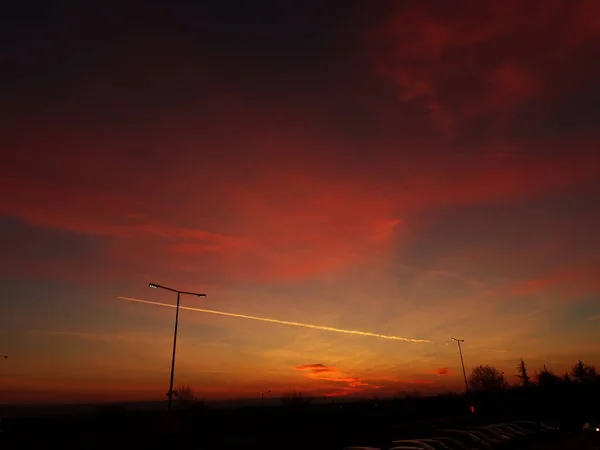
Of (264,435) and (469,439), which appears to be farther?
(264,435)

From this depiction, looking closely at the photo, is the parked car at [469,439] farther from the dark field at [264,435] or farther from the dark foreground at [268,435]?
the dark field at [264,435]

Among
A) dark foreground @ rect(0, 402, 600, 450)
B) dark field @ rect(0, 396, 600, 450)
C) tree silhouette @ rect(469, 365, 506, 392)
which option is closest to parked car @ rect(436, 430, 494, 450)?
dark foreground @ rect(0, 402, 600, 450)

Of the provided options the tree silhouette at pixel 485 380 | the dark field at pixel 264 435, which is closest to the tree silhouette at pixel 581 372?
the tree silhouette at pixel 485 380

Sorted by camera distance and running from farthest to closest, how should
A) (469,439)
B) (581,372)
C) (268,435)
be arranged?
(581,372)
(268,435)
(469,439)

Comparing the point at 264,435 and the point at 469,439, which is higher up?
the point at 469,439

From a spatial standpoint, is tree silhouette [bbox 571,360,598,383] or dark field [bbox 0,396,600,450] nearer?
dark field [bbox 0,396,600,450]

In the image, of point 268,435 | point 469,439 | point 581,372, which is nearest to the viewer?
point 469,439

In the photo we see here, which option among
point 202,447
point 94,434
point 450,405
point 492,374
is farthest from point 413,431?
point 492,374

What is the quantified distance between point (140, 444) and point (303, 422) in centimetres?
2264

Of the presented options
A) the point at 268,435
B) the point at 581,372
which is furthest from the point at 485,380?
the point at 268,435

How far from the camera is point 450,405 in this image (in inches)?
2862

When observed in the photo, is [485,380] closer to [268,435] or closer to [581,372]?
[581,372]

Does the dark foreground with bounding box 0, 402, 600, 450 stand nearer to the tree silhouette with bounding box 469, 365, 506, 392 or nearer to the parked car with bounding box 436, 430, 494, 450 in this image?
the parked car with bounding box 436, 430, 494, 450

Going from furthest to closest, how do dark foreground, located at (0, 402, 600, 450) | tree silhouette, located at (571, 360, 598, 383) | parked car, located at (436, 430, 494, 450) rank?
tree silhouette, located at (571, 360, 598, 383) < dark foreground, located at (0, 402, 600, 450) < parked car, located at (436, 430, 494, 450)
